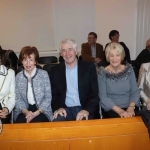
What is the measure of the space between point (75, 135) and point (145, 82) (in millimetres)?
1173

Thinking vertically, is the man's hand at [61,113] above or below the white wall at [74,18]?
below

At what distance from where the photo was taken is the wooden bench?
1.42 metres

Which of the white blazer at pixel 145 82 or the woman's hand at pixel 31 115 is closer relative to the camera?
the woman's hand at pixel 31 115

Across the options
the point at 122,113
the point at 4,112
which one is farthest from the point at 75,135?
the point at 4,112

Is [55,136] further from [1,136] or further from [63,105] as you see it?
[63,105]

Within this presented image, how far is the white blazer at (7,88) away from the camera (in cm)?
207

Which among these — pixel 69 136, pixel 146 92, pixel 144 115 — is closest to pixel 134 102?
pixel 146 92

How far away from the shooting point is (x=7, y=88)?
2102 millimetres

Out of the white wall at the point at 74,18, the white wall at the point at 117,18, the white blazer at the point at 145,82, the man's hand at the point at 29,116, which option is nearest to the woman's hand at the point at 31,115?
the man's hand at the point at 29,116

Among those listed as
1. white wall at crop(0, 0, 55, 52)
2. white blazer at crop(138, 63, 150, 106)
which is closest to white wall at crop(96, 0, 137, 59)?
white wall at crop(0, 0, 55, 52)

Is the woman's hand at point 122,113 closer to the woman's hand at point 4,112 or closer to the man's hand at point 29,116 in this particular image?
the man's hand at point 29,116

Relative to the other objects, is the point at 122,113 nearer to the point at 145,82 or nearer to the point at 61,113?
the point at 145,82

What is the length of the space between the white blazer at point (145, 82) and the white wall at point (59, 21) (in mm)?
3591

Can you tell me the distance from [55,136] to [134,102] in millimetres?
1068
